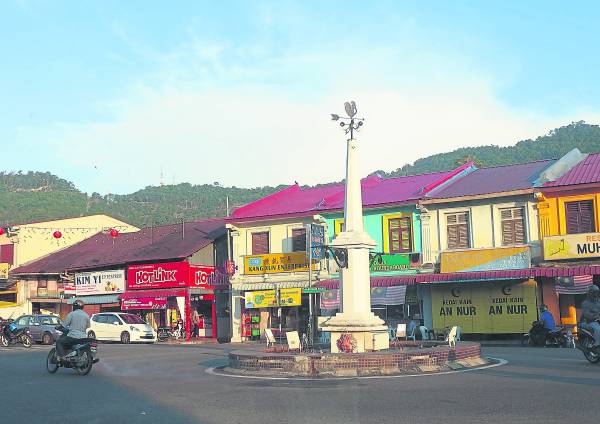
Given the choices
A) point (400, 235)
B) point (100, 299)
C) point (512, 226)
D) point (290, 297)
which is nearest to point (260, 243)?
point (290, 297)

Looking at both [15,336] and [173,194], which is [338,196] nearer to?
[15,336]

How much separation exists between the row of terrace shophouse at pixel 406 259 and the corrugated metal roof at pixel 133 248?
179 millimetres

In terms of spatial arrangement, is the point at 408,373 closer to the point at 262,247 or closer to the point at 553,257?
the point at 553,257

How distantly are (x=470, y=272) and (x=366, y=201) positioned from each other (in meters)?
6.25

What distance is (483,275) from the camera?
28.3 metres

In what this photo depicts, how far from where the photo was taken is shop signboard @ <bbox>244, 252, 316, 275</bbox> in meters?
33.9

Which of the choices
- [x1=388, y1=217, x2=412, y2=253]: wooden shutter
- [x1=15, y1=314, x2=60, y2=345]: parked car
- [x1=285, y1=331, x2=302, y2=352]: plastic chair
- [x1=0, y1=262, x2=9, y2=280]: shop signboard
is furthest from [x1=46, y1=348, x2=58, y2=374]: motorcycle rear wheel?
[x1=0, y1=262, x2=9, y2=280]: shop signboard

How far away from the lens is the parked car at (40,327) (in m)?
31.5

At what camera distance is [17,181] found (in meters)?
110

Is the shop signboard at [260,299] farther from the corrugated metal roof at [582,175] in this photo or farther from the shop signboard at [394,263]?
the corrugated metal roof at [582,175]

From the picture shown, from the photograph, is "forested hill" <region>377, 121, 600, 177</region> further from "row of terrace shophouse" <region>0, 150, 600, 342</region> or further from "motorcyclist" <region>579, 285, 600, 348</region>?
"motorcyclist" <region>579, 285, 600, 348</region>

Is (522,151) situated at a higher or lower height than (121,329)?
higher

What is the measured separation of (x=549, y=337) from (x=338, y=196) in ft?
44.5

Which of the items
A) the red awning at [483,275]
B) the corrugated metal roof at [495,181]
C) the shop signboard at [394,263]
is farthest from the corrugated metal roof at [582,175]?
the shop signboard at [394,263]
